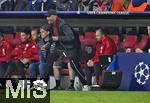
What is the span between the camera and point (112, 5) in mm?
14391

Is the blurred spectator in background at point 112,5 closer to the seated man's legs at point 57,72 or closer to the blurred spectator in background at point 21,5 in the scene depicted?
the seated man's legs at point 57,72

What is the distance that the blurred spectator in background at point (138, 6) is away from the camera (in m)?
14.1

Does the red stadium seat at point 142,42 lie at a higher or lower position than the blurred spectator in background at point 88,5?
lower

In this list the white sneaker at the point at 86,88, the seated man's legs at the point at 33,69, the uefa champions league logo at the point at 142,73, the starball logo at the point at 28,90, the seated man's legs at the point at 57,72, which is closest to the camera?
the starball logo at the point at 28,90

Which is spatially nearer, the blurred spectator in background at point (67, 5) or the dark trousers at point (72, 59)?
the dark trousers at point (72, 59)

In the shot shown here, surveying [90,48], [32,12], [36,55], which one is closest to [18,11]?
[32,12]

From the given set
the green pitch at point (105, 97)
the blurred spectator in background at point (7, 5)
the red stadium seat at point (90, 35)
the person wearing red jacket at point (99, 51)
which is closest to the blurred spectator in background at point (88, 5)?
the red stadium seat at point (90, 35)

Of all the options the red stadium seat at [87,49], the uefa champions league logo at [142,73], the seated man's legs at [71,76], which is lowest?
the seated man's legs at [71,76]

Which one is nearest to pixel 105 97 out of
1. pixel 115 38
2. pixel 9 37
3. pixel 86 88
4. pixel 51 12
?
pixel 86 88

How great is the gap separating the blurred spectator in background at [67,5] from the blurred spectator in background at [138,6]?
60.0 inches

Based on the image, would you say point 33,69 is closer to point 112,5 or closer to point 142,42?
point 112,5

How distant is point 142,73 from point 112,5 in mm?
2286

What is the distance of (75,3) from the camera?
47.5 ft

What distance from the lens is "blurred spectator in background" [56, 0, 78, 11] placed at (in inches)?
566
